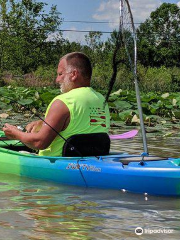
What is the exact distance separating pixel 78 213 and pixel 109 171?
90 centimetres

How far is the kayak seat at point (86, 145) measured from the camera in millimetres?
5301

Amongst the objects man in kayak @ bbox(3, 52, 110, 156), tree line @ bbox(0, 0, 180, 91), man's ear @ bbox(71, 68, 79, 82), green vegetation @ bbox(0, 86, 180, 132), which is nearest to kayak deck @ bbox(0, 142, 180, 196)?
man in kayak @ bbox(3, 52, 110, 156)

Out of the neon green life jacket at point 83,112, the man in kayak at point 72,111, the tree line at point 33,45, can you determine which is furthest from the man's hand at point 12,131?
the tree line at point 33,45

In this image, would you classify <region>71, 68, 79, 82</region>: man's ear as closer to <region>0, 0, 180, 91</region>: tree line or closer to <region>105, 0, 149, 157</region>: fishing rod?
<region>105, 0, 149, 157</region>: fishing rod

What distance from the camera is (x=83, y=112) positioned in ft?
17.3

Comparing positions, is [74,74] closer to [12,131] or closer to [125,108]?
[12,131]

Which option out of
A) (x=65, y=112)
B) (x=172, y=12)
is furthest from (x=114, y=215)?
(x=172, y=12)

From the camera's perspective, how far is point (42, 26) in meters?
40.5

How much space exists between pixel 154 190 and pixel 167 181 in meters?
0.16

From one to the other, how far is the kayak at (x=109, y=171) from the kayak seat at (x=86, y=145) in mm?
91

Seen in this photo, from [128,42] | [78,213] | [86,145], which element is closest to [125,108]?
[128,42]

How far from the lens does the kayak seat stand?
5301 millimetres

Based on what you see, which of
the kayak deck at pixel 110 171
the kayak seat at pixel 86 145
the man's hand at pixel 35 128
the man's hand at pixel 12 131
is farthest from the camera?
the man's hand at pixel 35 128

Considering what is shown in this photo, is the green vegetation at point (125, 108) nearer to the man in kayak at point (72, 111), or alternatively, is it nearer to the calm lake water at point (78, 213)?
the man in kayak at point (72, 111)
